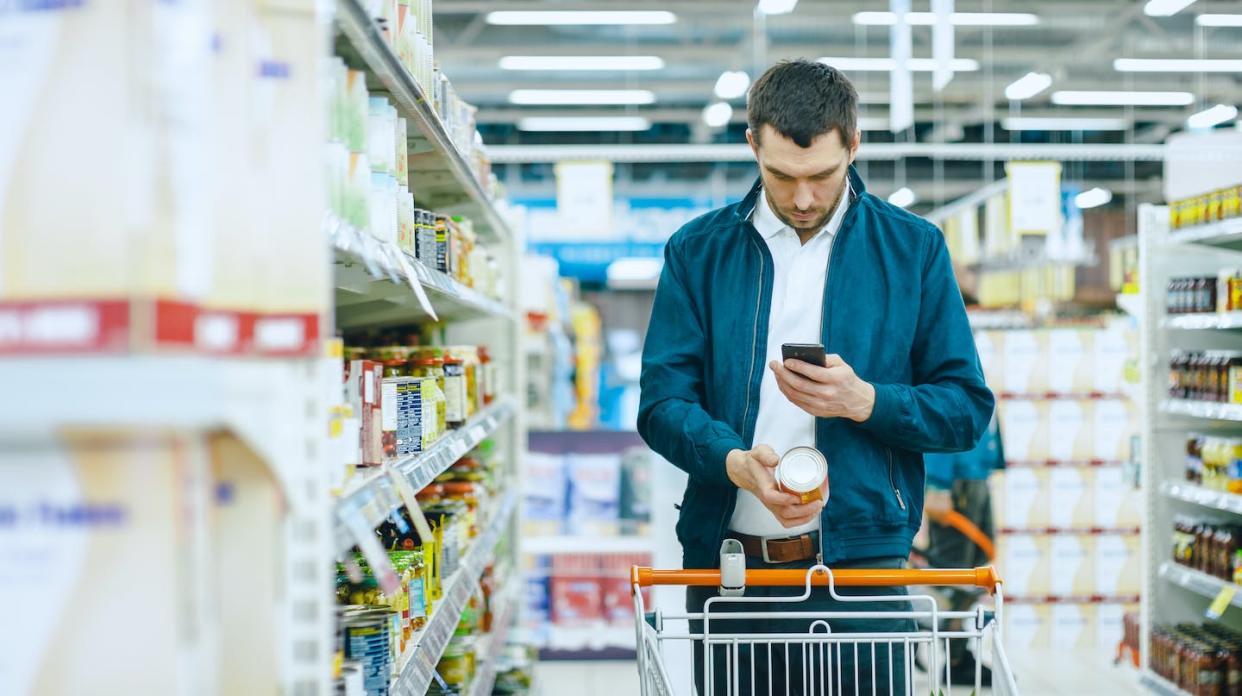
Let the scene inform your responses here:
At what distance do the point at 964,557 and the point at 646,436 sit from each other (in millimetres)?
4049

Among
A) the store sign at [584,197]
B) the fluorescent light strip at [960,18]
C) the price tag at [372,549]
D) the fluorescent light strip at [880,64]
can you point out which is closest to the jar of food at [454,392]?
the price tag at [372,549]

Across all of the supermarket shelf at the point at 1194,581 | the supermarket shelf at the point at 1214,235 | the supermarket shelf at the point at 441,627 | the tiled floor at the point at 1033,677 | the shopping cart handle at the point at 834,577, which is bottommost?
the tiled floor at the point at 1033,677

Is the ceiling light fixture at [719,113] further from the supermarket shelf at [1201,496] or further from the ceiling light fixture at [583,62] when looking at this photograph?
the supermarket shelf at [1201,496]

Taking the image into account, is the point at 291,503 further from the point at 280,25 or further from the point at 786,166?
the point at 786,166

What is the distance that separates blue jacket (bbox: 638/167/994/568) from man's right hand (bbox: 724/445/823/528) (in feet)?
0.33

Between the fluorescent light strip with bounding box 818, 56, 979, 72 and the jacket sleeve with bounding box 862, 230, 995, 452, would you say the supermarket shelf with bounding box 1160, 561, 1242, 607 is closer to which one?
the jacket sleeve with bounding box 862, 230, 995, 452

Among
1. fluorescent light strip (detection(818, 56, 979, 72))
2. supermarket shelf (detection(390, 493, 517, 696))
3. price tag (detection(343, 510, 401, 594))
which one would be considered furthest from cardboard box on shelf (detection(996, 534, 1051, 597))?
fluorescent light strip (detection(818, 56, 979, 72))

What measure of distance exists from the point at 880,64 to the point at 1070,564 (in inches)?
280

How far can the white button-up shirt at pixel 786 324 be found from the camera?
242 cm

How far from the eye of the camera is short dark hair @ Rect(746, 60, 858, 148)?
7.39 feet

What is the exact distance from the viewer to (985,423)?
242cm

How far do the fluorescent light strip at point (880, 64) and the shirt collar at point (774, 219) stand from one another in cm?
991

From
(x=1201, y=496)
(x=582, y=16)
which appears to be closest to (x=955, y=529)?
(x=1201, y=496)

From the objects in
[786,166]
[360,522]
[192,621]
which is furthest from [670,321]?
[192,621]
